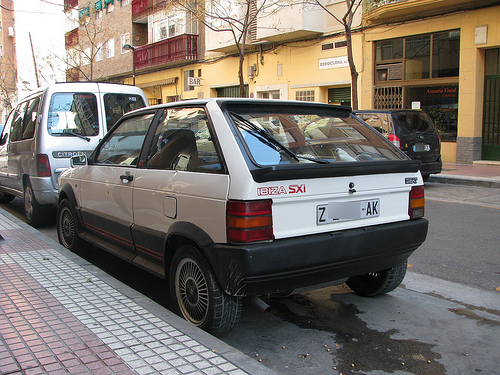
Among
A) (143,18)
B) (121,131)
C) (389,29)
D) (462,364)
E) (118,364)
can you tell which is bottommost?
(462,364)

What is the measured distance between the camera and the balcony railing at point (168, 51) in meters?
27.6

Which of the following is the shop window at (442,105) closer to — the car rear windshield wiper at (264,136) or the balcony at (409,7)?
the balcony at (409,7)

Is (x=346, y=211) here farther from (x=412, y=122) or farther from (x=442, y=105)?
(x=442, y=105)

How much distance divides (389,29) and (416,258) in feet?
45.4

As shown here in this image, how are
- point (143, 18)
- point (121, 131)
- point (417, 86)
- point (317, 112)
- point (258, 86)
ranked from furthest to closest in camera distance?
point (143, 18)
point (258, 86)
point (417, 86)
point (121, 131)
point (317, 112)

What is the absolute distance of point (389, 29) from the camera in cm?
1781

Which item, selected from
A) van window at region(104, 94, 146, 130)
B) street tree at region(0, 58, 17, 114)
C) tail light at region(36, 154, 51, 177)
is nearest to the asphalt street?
tail light at region(36, 154, 51, 177)

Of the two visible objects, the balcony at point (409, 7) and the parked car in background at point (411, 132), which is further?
the balcony at point (409, 7)

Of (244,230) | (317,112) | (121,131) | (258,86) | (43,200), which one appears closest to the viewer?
(244,230)

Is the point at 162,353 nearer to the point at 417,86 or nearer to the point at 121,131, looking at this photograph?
the point at 121,131

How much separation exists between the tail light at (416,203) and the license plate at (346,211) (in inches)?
15.2

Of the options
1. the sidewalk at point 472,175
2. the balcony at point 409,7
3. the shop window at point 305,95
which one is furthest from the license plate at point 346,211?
the shop window at point 305,95

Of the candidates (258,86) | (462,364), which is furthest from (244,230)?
(258,86)

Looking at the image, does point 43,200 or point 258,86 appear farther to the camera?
point 258,86
